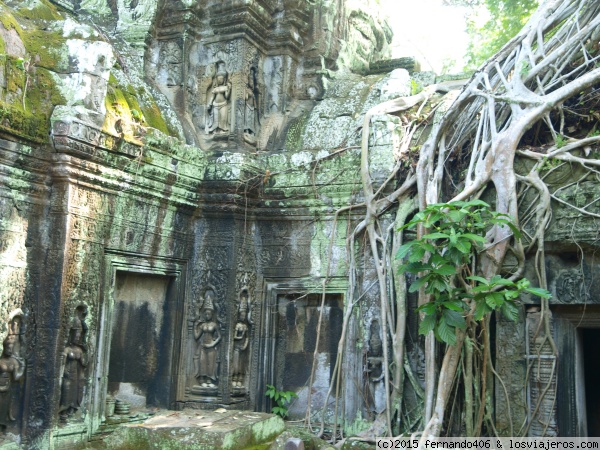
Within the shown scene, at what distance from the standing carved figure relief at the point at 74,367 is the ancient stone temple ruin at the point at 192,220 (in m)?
0.02

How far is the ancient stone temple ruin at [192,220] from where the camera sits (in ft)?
17.5

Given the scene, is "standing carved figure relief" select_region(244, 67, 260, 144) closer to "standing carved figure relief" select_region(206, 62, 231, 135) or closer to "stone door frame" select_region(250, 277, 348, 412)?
"standing carved figure relief" select_region(206, 62, 231, 135)

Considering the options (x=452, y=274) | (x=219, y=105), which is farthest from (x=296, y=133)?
(x=452, y=274)

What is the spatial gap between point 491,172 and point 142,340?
3458 millimetres

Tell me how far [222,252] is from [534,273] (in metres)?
2.90

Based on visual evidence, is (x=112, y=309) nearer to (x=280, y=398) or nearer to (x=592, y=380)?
(x=280, y=398)

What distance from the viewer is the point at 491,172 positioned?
5.48 metres

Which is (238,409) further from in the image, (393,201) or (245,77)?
(245,77)

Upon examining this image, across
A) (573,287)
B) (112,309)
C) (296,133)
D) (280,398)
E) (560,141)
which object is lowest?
(280,398)

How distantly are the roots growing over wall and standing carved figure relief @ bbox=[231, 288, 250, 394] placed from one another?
1095mm

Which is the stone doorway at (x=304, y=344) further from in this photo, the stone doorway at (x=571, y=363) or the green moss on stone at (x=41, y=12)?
the green moss on stone at (x=41, y=12)

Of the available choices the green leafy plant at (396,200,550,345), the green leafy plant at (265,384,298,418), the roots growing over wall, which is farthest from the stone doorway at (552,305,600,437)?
the green leafy plant at (265,384,298,418)

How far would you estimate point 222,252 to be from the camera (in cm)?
671

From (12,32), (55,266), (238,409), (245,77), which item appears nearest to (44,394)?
(55,266)
